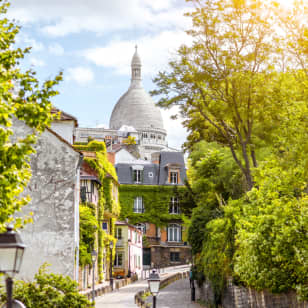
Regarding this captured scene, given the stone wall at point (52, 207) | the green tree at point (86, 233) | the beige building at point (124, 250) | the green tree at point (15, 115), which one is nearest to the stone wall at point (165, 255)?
the beige building at point (124, 250)

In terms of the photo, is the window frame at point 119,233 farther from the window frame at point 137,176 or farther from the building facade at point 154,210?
the window frame at point 137,176

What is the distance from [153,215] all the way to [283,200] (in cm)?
6027

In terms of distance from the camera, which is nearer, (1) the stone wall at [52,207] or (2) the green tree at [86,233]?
(1) the stone wall at [52,207]

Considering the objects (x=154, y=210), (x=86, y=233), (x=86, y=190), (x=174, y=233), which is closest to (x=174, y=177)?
(x=154, y=210)

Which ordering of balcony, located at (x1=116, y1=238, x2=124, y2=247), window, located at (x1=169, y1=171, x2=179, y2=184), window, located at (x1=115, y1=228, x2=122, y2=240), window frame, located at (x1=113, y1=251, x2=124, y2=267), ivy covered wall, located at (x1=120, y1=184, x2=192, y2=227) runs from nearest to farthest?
window frame, located at (x1=113, y1=251, x2=124, y2=267), balcony, located at (x1=116, y1=238, x2=124, y2=247), window, located at (x1=115, y1=228, x2=122, y2=240), ivy covered wall, located at (x1=120, y1=184, x2=192, y2=227), window, located at (x1=169, y1=171, x2=179, y2=184)

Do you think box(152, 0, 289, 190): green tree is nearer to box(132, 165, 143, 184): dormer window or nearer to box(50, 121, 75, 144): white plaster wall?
box(50, 121, 75, 144): white plaster wall

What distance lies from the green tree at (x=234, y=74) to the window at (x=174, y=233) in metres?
53.5

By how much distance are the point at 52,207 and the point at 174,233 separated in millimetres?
54941

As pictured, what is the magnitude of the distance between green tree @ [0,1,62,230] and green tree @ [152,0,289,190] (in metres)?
14.0

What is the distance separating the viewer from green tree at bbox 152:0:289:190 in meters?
26.0

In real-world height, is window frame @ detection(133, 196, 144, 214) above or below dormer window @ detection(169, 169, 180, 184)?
below

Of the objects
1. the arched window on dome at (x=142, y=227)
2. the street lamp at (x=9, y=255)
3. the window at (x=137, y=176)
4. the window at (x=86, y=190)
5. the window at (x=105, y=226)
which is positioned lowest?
the street lamp at (x=9, y=255)

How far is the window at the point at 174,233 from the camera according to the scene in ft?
265

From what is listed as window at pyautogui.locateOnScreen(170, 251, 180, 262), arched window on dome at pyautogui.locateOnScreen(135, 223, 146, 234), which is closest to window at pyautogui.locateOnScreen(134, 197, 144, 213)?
arched window on dome at pyautogui.locateOnScreen(135, 223, 146, 234)
